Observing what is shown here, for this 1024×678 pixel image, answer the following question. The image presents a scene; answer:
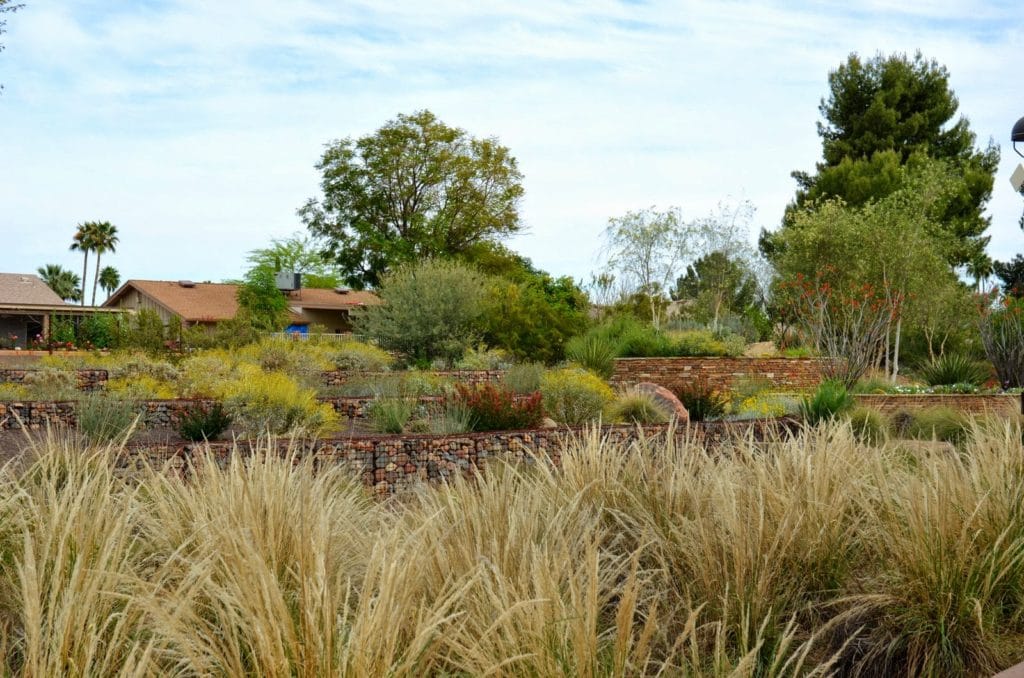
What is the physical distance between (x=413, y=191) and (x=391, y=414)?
37.3 metres

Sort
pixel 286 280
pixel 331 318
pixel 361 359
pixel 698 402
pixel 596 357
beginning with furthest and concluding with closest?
pixel 331 318
pixel 286 280
pixel 361 359
pixel 596 357
pixel 698 402

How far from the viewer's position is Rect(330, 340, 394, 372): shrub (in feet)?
71.5

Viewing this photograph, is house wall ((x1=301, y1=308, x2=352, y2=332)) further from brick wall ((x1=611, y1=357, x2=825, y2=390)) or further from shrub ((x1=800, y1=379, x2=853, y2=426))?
shrub ((x1=800, y1=379, x2=853, y2=426))

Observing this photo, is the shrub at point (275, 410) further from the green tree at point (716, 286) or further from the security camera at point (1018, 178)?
the green tree at point (716, 286)

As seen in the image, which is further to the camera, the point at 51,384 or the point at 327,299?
the point at 327,299

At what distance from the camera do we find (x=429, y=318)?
2539cm

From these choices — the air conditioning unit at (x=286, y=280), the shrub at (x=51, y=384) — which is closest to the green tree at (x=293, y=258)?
the air conditioning unit at (x=286, y=280)

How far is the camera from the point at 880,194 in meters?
39.0

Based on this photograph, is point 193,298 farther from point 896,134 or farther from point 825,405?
point 825,405

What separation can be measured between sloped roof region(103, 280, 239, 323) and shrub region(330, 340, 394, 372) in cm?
2091

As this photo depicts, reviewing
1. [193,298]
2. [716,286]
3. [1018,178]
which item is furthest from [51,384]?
[193,298]

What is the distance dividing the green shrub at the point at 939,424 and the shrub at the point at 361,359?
11.2m

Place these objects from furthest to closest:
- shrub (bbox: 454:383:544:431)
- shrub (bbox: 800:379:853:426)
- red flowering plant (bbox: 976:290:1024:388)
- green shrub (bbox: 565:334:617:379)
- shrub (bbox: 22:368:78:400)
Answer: green shrub (bbox: 565:334:617:379) < red flowering plant (bbox: 976:290:1024:388) < shrub (bbox: 22:368:78:400) < shrub (bbox: 800:379:853:426) < shrub (bbox: 454:383:544:431)

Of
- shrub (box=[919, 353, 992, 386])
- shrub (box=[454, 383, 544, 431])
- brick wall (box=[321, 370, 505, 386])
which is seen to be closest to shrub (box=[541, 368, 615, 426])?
shrub (box=[454, 383, 544, 431])
